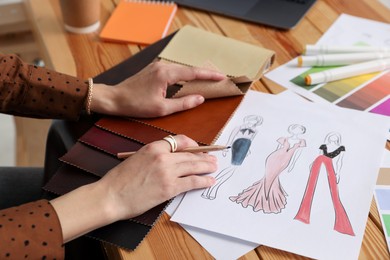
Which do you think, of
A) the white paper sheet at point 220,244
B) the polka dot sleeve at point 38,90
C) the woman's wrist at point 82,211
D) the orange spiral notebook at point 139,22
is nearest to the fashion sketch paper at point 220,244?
the white paper sheet at point 220,244

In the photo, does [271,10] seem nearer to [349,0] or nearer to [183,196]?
[349,0]

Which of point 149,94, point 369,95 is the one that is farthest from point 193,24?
point 369,95

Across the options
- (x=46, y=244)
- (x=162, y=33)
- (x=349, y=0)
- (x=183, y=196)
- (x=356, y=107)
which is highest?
(x=349, y=0)

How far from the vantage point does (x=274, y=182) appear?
0.72 meters

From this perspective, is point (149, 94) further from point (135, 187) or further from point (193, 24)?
point (193, 24)

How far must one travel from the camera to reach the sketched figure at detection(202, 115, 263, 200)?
723 mm

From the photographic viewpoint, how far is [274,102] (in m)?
0.87

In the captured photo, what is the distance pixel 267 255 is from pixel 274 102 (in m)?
0.31

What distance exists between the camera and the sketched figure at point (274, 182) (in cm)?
70

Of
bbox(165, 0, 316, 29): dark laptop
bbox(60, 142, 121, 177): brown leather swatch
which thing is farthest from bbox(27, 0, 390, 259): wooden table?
bbox(60, 142, 121, 177): brown leather swatch

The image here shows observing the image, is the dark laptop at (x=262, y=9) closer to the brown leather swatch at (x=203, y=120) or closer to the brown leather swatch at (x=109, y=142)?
the brown leather swatch at (x=203, y=120)

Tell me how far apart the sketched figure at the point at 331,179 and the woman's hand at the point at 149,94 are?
0.22m

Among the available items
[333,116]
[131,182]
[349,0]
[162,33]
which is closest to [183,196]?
[131,182]

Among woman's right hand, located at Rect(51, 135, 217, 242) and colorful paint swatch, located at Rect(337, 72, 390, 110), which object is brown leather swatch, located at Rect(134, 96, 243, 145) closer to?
woman's right hand, located at Rect(51, 135, 217, 242)
